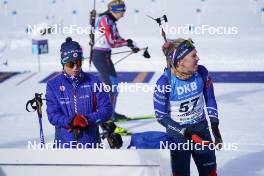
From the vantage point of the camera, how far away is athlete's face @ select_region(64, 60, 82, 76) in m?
4.15

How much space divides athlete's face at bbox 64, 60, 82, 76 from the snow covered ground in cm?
241

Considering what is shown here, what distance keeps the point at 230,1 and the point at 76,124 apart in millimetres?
17184

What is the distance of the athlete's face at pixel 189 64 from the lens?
398 centimetres

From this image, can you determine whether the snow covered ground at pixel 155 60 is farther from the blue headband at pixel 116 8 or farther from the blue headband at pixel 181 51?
the blue headband at pixel 181 51

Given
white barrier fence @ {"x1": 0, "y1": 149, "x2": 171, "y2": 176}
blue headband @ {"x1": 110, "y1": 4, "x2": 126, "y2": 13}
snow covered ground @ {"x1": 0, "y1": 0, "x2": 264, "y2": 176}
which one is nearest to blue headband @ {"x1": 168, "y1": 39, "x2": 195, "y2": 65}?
white barrier fence @ {"x1": 0, "y1": 149, "x2": 171, "y2": 176}

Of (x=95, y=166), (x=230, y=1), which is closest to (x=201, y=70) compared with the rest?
(x=95, y=166)

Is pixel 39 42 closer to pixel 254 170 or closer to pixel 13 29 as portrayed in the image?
pixel 13 29

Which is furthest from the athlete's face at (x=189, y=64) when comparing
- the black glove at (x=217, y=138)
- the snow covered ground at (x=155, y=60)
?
the snow covered ground at (x=155, y=60)

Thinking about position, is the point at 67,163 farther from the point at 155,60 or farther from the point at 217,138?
the point at 155,60

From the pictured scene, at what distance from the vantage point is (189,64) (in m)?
3.98

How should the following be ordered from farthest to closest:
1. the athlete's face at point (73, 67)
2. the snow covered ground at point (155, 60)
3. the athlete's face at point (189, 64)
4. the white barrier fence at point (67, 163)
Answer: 1. the snow covered ground at point (155, 60)
2. the athlete's face at point (73, 67)
3. the athlete's face at point (189, 64)
4. the white barrier fence at point (67, 163)

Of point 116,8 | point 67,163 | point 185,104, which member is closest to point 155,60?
point 116,8

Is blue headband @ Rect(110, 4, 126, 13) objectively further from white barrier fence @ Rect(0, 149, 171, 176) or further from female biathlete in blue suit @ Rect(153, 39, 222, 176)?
white barrier fence @ Rect(0, 149, 171, 176)

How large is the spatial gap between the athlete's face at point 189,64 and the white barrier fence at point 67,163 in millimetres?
1039
